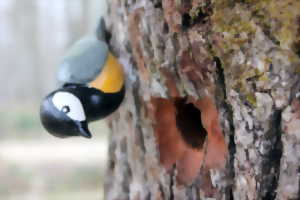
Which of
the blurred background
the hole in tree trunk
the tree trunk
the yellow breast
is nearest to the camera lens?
the tree trunk

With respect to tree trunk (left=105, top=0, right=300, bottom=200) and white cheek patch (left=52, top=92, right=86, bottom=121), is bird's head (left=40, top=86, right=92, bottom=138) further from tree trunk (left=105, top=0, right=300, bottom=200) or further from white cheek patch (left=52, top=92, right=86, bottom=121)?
tree trunk (left=105, top=0, right=300, bottom=200)

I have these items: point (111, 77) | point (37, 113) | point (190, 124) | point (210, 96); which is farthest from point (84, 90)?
point (37, 113)

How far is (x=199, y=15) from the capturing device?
3.42 ft

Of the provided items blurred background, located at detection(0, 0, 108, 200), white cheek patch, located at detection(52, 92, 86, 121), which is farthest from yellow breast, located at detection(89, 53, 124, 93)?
blurred background, located at detection(0, 0, 108, 200)

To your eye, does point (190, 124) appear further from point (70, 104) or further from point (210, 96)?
point (70, 104)

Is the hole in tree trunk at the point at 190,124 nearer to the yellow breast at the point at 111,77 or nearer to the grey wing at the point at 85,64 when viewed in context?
the yellow breast at the point at 111,77

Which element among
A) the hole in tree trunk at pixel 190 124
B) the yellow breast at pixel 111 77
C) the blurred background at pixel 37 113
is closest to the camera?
the hole in tree trunk at pixel 190 124

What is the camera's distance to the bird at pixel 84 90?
1346mm

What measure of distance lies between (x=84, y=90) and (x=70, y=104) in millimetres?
110

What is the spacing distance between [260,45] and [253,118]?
14cm

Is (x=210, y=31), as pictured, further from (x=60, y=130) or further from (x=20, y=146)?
(x=20, y=146)

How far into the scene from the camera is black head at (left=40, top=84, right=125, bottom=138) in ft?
4.39

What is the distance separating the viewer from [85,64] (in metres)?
1.55

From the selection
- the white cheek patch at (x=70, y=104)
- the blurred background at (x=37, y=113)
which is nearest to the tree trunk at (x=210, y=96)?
the white cheek patch at (x=70, y=104)
